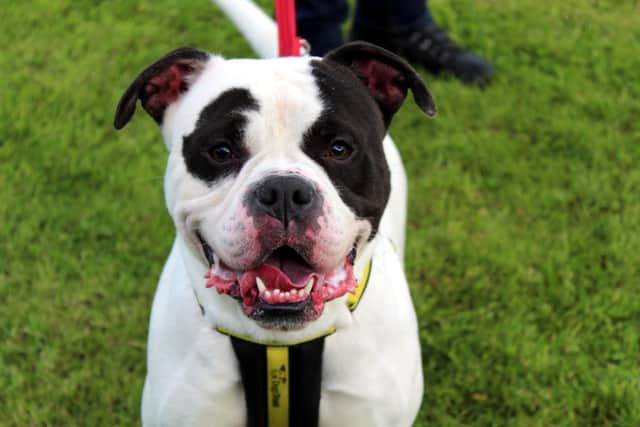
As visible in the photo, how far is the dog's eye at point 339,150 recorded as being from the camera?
2195 mm

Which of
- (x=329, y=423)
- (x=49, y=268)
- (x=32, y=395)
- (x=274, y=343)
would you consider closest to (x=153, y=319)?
(x=274, y=343)

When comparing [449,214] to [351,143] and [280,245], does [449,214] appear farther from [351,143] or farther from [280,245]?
[280,245]

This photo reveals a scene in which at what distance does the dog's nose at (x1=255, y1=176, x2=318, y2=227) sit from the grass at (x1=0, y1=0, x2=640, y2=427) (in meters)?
1.61

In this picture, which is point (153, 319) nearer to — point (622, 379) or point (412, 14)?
point (622, 379)

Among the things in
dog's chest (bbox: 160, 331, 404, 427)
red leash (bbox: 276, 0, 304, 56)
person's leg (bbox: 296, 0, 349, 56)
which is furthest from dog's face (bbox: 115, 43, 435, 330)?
person's leg (bbox: 296, 0, 349, 56)

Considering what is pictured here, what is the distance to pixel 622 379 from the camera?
3.31 meters

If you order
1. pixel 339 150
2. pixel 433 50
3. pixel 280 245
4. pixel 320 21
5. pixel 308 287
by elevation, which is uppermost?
pixel 339 150

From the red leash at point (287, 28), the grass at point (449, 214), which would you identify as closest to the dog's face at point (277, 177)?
the red leash at point (287, 28)

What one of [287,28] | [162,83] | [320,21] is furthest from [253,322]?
[320,21]

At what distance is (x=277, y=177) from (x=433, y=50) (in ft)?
11.1

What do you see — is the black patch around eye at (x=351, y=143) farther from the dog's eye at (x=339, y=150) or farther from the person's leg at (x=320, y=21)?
the person's leg at (x=320, y=21)

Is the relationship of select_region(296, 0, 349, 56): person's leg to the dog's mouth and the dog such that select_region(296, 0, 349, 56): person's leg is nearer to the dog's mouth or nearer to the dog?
the dog

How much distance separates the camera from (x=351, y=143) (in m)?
Result: 2.20

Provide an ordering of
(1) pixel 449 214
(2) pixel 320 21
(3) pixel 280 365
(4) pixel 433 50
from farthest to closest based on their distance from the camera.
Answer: (4) pixel 433 50 → (2) pixel 320 21 → (1) pixel 449 214 → (3) pixel 280 365
